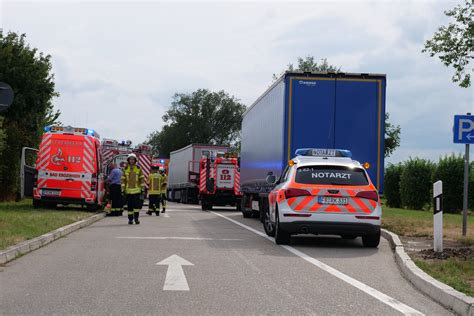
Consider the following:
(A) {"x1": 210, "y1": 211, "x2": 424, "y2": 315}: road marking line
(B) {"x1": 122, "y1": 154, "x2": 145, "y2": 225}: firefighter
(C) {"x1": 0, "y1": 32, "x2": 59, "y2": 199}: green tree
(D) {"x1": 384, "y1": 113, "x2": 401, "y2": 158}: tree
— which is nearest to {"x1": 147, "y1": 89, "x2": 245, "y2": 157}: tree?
(D) {"x1": 384, "y1": 113, "x2": 401, "y2": 158}: tree

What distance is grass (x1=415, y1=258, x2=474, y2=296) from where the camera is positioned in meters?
8.12

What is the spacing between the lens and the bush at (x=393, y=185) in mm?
43312

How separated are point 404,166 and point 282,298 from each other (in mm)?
34954

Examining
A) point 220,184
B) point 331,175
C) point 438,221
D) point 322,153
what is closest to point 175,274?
point 438,221

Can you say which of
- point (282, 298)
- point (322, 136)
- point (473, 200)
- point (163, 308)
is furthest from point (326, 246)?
point (473, 200)

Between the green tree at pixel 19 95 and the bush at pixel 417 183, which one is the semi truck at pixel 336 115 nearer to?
the green tree at pixel 19 95

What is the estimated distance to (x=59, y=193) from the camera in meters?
22.0

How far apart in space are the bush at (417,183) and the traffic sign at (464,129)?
2373 cm

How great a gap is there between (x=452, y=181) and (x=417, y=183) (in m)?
3.56

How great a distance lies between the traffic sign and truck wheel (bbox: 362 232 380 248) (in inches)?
135

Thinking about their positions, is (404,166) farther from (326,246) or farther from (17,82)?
(326,246)

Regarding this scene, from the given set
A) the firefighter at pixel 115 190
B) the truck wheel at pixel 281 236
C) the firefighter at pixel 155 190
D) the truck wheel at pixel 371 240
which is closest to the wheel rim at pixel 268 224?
the truck wheel at pixel 281 236

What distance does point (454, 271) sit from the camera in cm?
944

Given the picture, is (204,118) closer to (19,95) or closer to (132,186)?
(19,95)
